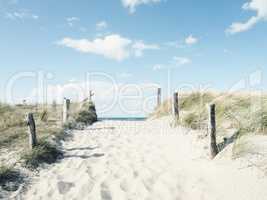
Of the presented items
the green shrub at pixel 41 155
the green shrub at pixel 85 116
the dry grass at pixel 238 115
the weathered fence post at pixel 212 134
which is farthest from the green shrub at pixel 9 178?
the green shrub at pixel 85 116

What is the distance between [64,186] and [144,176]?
5.58 feet

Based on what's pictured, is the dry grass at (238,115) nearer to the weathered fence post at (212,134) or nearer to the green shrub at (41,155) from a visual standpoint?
the weathered fence post at (212,134)

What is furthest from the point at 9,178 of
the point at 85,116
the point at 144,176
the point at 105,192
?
the point at 85,116

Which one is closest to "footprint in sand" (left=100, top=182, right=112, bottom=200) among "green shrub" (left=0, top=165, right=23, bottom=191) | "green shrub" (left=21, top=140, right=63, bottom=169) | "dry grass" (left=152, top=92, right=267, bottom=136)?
"green shrub" (left=0, top=165, right=23, bottom=191)

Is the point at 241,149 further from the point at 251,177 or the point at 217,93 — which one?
the point at 217,93

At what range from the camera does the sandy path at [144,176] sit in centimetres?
578

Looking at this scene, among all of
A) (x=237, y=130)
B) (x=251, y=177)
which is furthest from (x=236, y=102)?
(x=251, y=177)

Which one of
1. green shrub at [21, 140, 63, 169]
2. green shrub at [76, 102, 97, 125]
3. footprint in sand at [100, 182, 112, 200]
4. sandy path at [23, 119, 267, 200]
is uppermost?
green shrub at [76, 102, 97, 125]

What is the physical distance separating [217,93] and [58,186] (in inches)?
476

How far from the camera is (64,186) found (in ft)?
20.7

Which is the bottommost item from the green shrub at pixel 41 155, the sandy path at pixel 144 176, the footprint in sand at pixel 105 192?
the footprint in sand at pixel 105 192

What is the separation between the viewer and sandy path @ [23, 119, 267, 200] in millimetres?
5777

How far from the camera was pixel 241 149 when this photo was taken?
6.96m

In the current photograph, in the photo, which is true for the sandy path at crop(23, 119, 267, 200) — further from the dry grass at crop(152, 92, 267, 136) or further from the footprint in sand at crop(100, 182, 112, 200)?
the dry grass at crop(152, 92, 267, 136)
